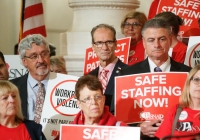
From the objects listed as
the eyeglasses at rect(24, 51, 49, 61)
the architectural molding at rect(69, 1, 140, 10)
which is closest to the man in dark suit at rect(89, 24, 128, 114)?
the eyeglasses at rect(24, 51, 49, 61)

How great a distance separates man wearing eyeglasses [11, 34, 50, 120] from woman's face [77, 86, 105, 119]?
998mm

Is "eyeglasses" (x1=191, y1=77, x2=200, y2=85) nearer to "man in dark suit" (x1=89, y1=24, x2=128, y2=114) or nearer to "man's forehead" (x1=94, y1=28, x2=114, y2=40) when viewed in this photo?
"man in dark suit" (x1=89, y1=24, x2=128, y2=114)

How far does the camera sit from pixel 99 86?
6.41 meters

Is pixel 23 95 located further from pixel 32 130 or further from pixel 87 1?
pixel 87 1

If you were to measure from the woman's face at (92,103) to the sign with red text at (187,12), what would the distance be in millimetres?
2436

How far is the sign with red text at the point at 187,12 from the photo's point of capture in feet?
28.2

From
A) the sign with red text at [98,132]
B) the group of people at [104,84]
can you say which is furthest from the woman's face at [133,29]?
the sign with red text at [98,132]

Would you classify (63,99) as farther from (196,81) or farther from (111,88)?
(196,81)

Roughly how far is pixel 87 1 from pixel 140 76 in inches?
143

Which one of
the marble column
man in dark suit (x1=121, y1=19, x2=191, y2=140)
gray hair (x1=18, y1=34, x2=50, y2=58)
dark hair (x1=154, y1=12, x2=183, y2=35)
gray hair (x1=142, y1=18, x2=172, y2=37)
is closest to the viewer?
man in dark suit (x1=121, y1=19, x2=191, y2=140)

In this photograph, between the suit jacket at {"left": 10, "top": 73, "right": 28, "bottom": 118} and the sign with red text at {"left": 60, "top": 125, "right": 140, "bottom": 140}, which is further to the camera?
the suit jacket at {"left": 10, "top": 73, "right": 28, "bottom": 118}

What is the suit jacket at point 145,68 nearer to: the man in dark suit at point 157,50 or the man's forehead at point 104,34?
the man in dark suit at point 157,50

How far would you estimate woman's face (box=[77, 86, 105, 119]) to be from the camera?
6.33 meters

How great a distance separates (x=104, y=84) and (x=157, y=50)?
0.74 metres
